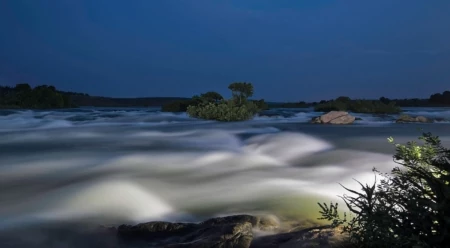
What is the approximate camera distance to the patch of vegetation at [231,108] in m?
20.9

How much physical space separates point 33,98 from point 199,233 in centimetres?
4106

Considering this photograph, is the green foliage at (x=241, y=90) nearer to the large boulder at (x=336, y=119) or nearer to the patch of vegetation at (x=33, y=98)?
the large boulder at (x=336, y=119)

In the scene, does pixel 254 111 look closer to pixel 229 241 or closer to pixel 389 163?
pixel 389 163

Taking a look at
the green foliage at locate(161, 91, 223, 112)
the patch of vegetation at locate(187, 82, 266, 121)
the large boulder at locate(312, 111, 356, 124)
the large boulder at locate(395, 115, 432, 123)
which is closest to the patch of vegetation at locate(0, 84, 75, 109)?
the green foliage at locate(161, 91, 223, 112)

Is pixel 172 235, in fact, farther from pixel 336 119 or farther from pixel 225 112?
pixel 225 112

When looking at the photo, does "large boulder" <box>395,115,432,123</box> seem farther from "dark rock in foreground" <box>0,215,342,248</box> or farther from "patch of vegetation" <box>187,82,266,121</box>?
"dark rock in foreground" <box>0,215,342,248</box>

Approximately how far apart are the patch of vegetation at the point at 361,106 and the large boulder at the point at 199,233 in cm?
2661

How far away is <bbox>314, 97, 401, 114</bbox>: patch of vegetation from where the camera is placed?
28.7 m

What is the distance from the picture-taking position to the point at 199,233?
13.9 ft

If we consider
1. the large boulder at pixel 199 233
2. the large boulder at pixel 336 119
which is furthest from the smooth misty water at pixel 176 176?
the large boulder at pixel 336 119

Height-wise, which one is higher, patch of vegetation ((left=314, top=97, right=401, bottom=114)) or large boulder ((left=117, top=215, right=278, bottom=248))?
patch of vegetation ((left=314, top=97, right=401, bottom=114))

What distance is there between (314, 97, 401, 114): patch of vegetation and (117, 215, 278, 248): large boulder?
26.6 m

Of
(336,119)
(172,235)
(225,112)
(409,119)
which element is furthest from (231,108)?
(172,235)

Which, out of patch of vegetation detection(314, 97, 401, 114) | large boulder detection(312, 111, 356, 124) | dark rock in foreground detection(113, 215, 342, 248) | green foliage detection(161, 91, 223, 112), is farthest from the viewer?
patch of vegetation detection(314, 97, 401, 114)
